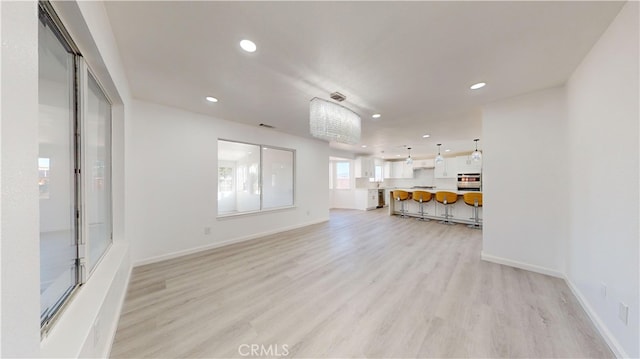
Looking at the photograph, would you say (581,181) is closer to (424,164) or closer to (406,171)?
(424,164)

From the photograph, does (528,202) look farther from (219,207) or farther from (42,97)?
(219,207)

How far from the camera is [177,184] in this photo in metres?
3.44

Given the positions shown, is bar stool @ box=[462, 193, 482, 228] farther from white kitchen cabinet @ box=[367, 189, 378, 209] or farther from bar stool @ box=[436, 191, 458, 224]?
white kitchen cabinet @ box=[367, 189, 378, 209]

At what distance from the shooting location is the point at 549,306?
204 centimetres

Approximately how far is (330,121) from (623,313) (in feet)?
9.44

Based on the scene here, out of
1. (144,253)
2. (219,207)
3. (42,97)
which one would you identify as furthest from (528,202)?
(144,253)

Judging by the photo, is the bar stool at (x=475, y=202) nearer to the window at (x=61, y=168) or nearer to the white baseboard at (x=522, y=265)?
the white baseboard at (x=522, y=265)

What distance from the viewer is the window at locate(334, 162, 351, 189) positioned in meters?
8.77

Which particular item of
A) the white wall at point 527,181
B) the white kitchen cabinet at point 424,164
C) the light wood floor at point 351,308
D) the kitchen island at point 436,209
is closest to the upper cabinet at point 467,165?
the white kitchen cabinet at point 424,164

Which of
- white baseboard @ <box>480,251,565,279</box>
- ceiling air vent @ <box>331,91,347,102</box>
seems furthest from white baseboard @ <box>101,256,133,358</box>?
white baseboard @ <box>480,251,565,279</box>

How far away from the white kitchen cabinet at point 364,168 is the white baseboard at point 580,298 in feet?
17.8

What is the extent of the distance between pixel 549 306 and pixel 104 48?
14.3ft

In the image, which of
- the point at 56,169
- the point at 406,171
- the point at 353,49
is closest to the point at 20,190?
the point at 56,169

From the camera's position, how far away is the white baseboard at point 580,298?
1509mm
